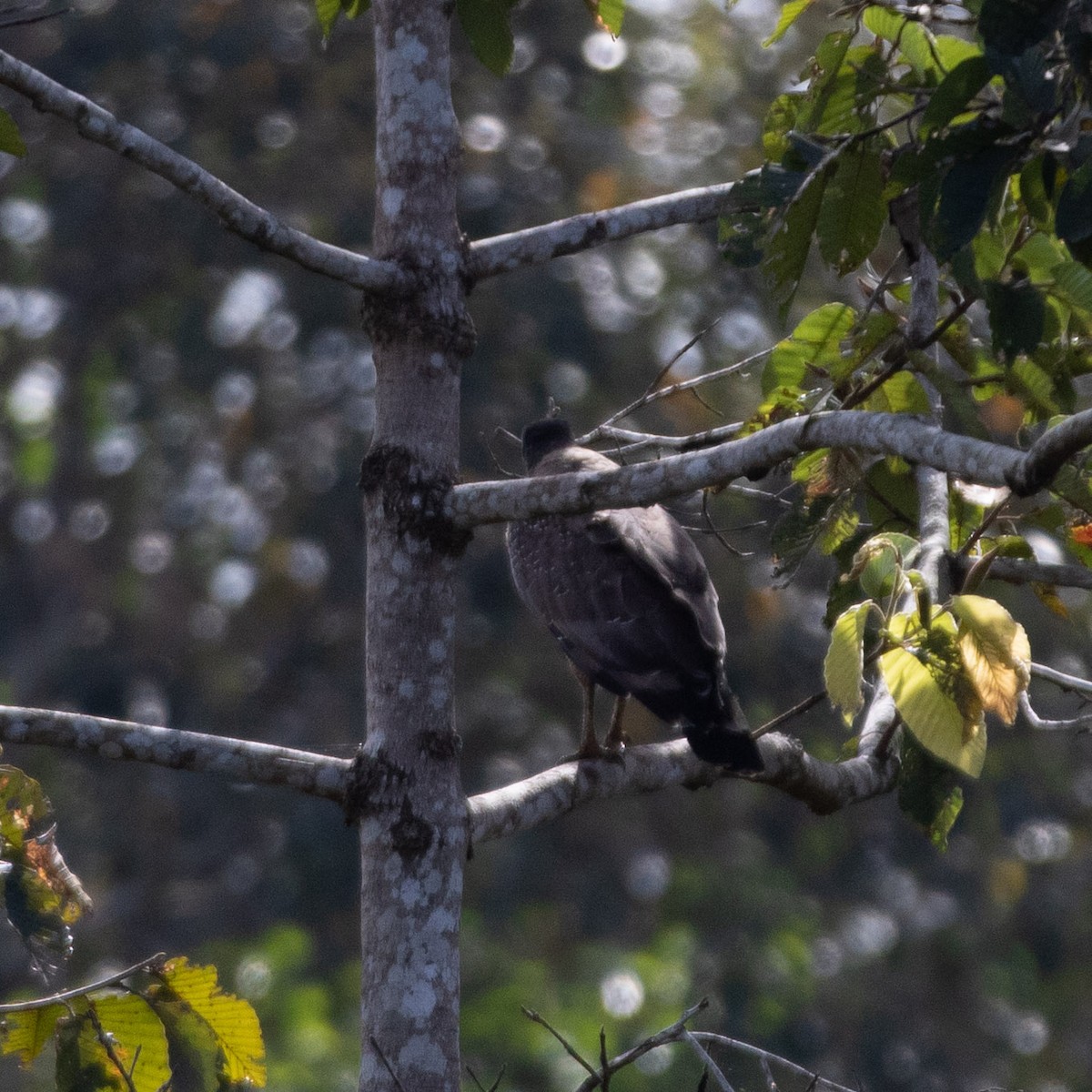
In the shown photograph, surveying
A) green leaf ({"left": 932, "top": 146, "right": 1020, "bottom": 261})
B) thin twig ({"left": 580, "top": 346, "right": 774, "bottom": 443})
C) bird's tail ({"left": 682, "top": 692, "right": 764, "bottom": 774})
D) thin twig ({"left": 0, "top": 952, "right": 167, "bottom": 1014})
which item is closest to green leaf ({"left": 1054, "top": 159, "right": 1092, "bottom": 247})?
green leaf ({"left": 932, "top": 146, "right": 1020, "bottom": 261})

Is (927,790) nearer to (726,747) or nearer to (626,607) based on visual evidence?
(726,747)

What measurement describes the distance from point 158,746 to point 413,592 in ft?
2.19

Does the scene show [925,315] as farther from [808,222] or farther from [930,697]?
[930,697]

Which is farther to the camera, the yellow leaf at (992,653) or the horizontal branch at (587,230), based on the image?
the horizontal branch at (587,230)

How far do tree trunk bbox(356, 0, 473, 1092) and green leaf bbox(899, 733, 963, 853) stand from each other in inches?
33.6

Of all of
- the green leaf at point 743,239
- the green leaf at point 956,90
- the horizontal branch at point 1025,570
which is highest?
the green leaf at point 956,90

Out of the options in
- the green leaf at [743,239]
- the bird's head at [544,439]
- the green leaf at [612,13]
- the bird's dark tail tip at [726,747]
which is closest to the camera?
the green leaf at [743,239]

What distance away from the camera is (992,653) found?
7.79 ft

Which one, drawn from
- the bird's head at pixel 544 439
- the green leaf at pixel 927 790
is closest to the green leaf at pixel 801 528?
the green leaf at pixel 927 790

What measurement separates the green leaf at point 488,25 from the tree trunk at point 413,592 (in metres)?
0.18

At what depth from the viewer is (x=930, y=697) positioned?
237 cm

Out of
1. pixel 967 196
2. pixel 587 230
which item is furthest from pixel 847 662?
pixel 587 230

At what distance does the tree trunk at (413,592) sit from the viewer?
2924mm

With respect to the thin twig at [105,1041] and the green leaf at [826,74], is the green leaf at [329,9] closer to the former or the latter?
the green leaf at [826,74]
